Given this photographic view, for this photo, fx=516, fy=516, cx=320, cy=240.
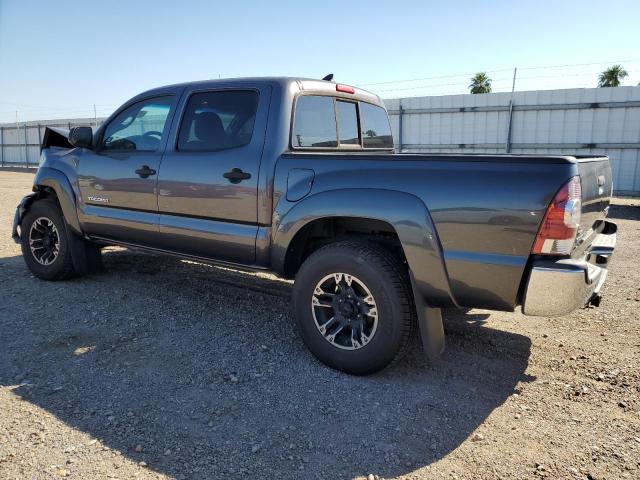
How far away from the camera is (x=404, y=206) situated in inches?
122

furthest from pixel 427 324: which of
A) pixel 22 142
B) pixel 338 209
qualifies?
pixel 22 142

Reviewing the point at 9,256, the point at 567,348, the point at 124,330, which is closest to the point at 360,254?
the point at 567,348

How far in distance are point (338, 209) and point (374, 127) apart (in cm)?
197

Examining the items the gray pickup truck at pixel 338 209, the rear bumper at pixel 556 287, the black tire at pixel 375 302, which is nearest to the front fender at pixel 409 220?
the gray pickup truck at pixel 338 209

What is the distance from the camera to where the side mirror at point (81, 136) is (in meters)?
4.81

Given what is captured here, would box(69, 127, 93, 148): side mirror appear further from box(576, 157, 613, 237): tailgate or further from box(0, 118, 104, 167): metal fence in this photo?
box(0, 118, 104, 167): metal fence

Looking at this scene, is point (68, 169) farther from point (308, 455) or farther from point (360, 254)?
point (308, 455)

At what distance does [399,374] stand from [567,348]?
54.8 inches

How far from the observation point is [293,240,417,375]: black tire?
3.21 m

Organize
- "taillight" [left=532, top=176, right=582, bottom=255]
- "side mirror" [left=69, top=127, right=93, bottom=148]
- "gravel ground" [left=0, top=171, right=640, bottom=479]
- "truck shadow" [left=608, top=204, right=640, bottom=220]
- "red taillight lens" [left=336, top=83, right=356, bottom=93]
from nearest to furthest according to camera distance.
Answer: "gravel ground" [left=0, top=171, right=640, bottom=479], "taillight" [left=532, top=176, right=582, bottom=255], "red taillight lens" [left=336, top=83, right=356, bottom=93], "side mirror" [left=69, top=127, right=93, bottom=148], "truck shadow" [left=608, top=204, right=640, bottom=220]

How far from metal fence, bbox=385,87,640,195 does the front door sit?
1064 cm

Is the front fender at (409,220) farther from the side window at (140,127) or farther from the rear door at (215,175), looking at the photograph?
the side window at (140,127)

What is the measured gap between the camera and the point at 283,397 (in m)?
3.16

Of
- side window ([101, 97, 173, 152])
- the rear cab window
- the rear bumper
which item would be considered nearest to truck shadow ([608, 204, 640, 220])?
the rear cab window
